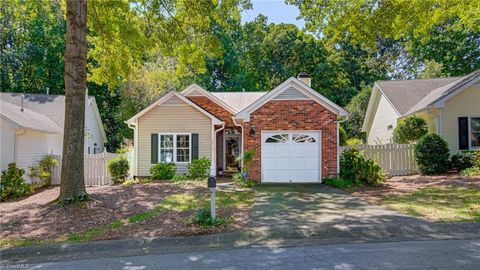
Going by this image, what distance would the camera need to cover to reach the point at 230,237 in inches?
252

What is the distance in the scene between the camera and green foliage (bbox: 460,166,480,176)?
1462 centimetres

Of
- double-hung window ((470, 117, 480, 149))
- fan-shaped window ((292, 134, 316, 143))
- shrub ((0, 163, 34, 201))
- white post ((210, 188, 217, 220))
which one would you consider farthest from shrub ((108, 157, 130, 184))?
double-hung window ((470, 117, 480, 149))

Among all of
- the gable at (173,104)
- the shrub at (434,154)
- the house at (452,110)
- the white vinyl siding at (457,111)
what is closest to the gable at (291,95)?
the gable at (173,104)

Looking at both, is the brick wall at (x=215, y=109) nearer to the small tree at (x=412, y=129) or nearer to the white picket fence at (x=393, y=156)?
→ the white picket fence at (x=393, y=156)

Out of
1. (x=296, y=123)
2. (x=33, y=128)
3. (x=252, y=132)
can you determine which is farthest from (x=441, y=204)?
(x=33, y=128)

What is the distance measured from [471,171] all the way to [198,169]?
12088mm

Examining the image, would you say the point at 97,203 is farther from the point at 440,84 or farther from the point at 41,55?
the point at 41,55

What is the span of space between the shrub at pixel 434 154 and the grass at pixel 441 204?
4181 mm

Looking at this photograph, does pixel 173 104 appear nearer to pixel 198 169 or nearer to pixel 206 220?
pixel 198 169

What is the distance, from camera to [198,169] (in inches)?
645

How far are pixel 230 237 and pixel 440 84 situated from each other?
67.8 ft

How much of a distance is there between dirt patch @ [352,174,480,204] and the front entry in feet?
28.8

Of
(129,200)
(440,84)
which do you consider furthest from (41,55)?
(440,84)

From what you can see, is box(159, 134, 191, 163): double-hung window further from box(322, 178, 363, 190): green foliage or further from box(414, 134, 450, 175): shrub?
box(414, 134, 450, 175): shrub
